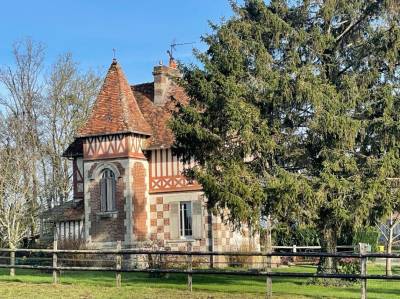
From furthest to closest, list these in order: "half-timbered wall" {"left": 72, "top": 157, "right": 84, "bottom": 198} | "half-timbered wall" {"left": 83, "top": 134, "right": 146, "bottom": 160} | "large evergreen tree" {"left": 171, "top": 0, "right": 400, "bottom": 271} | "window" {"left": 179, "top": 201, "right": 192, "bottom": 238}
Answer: "half-timbered wall" {"left": 72, "top": 157, "right": 84, "bottom": 198}, "window" {"left": 179, "top": 201, "right": 192, "bottom": 238}, "half-timbered wall" {"left": 83, "top": 134, "right": 146, "bottom": 160}, "large evergreen tree" {"left": 171, "top": 0, "right": 400, "bottom": 271}

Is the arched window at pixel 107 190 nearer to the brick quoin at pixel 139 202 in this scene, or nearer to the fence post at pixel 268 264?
the brick quoin at pixel 139 202

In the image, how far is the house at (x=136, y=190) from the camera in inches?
1089

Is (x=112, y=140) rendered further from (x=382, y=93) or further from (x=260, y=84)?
(x=382, y=93)

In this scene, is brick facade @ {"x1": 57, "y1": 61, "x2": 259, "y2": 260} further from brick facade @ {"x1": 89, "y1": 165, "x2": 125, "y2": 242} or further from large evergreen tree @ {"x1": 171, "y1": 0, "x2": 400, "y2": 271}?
large evergreen tree @ {"x1": 171, "y1": 0, "x2": 400, "y2": 271}

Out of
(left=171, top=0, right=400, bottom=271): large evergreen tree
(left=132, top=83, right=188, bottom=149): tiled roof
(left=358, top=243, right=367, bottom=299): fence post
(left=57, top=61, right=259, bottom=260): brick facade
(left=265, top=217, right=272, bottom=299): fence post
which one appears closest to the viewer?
(left=358, top=243, right=367, bottom=299): fence post

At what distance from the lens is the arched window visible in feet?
92.6

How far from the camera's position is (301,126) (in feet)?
58.3

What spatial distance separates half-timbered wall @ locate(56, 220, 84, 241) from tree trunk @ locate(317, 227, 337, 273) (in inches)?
534

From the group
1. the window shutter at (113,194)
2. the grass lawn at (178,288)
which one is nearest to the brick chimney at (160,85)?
the window shutter at (113,194)

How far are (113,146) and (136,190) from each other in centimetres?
211

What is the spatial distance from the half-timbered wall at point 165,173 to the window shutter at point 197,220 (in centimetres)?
89

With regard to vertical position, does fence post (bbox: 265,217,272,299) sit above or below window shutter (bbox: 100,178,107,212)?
below

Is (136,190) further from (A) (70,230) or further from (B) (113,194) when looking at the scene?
(A) (70,230)

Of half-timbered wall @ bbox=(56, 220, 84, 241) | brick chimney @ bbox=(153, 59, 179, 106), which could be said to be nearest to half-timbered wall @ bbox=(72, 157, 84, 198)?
half-timbered wall @ bbox=(56, 220, 84, 241)
